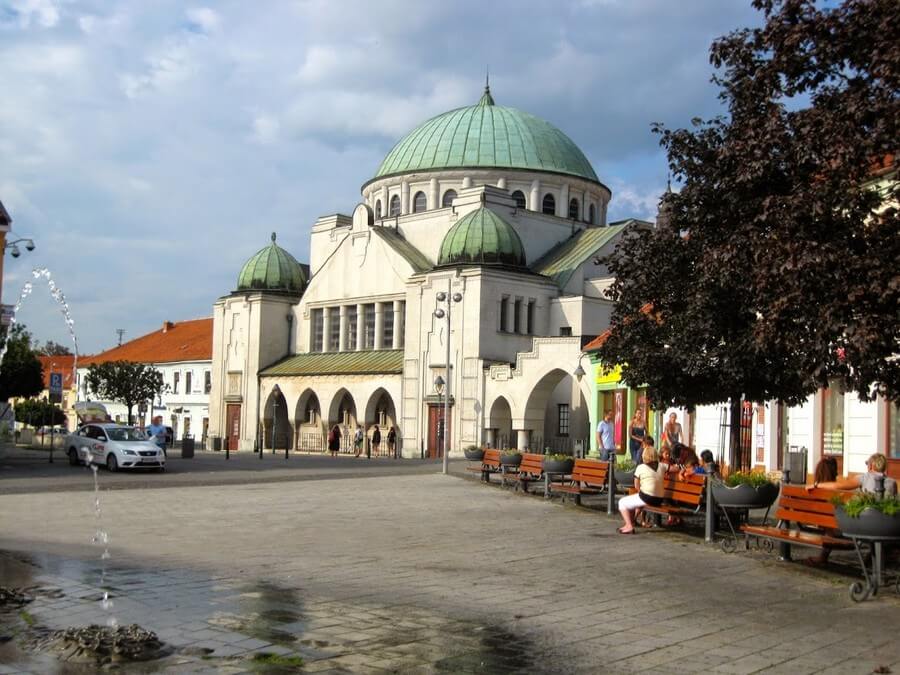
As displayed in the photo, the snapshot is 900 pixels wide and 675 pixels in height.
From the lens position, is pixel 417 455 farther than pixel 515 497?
Yes

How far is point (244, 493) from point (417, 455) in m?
27.5

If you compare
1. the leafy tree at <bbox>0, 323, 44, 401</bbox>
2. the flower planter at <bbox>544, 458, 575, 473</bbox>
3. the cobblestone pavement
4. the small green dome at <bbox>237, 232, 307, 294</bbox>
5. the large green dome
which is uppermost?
the large green dome

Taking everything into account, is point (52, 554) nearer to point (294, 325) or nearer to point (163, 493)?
point (163, 493)

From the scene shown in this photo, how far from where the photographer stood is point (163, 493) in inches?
879

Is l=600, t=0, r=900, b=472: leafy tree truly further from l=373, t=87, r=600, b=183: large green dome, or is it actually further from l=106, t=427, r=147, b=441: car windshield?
l=373, t=87, r=600, b=183: large green dome

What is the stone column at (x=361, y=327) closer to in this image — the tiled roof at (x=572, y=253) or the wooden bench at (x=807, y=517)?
the tiled roof at (x=572, y=253)

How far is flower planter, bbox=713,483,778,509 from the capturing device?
13.9 m

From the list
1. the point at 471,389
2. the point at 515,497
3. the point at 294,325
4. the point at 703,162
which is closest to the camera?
the point at 703,162

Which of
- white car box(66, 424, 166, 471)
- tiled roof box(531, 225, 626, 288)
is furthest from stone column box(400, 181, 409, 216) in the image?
white car box(66, 424, 166, 471)

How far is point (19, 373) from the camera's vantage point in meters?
45.4

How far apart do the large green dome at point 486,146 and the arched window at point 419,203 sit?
146 centimetres

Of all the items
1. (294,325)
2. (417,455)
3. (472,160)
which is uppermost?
(472,160)

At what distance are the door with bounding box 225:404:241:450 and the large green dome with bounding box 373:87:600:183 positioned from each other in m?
16.1

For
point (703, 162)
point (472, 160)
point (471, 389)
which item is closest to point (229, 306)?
point (472, 160)
